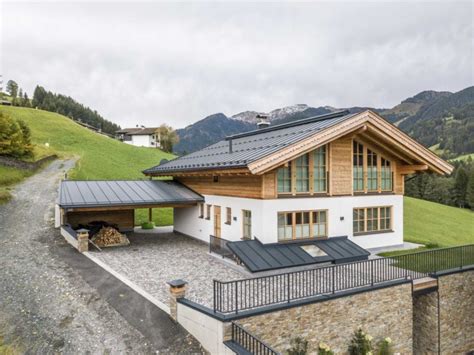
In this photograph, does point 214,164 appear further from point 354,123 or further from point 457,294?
point 457,294

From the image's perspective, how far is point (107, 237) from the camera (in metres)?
19.2

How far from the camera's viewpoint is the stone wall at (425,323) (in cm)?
1373

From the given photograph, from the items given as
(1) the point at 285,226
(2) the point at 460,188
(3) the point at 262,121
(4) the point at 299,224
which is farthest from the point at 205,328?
(2) the point at 460,188

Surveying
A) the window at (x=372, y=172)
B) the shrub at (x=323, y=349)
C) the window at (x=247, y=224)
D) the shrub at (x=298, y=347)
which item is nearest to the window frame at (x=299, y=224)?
the window at (x=247, y=224)

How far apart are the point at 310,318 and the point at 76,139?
2272 inches

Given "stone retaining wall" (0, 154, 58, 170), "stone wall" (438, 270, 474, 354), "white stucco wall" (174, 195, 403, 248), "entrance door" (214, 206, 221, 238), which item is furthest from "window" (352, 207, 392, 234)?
"stone retaining wall" (0, 154, 58, 170)

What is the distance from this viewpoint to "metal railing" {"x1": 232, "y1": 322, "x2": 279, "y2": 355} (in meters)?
8.60

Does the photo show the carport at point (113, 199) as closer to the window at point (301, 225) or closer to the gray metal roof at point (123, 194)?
the gray metal roof at point (123, 194)

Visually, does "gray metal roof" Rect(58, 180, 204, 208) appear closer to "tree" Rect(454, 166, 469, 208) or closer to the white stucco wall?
the white stucco wall

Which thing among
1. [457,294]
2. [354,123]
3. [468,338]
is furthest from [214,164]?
[468,338]

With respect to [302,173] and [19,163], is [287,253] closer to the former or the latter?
[302,173]

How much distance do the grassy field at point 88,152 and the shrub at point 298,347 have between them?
1943 cm

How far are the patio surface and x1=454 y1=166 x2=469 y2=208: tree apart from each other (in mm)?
70844

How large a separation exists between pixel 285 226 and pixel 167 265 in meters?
5.36
